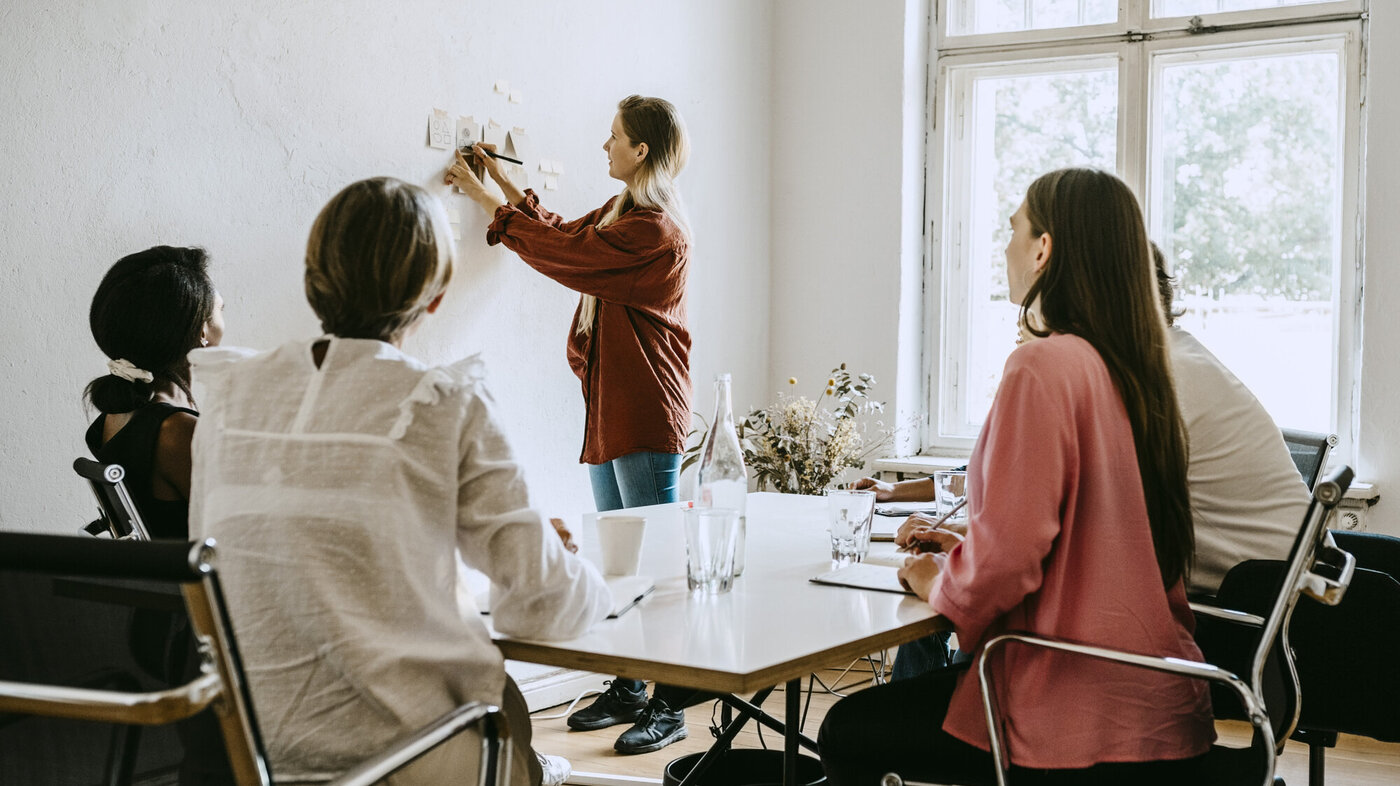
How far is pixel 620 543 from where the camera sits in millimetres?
1696

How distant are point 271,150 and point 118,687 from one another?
1845 mm

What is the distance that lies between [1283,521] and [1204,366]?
0.94ft

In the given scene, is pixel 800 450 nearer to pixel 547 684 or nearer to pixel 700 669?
pixel 547 684

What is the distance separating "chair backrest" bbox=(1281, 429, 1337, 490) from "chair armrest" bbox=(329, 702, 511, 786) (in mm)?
1743

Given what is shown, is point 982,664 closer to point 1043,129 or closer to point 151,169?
point 151,169

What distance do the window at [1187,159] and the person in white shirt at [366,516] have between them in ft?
10.4

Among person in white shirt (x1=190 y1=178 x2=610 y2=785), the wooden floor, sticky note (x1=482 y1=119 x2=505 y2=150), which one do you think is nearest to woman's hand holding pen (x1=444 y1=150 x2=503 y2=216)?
sticky note (x1=482 y1=119 x2=505 y2=150)

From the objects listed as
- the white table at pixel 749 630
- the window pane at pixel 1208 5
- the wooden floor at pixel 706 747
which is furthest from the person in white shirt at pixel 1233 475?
the window pane at pixel 1208 5

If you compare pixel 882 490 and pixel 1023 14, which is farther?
pixel 1023 14

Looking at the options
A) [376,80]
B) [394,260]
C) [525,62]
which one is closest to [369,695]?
[394,260]

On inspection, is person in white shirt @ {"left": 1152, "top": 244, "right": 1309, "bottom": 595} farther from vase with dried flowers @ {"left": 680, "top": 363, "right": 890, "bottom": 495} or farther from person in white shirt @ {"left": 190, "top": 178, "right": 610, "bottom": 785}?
vase with dried flowers @ {"left": 680, "top": 363, "right": 890, "bottom": 495}

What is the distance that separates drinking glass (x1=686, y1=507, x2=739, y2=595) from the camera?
1.61m

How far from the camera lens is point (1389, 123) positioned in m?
3.73

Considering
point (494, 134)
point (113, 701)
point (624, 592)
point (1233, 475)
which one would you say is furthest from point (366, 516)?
point (494, 134)
